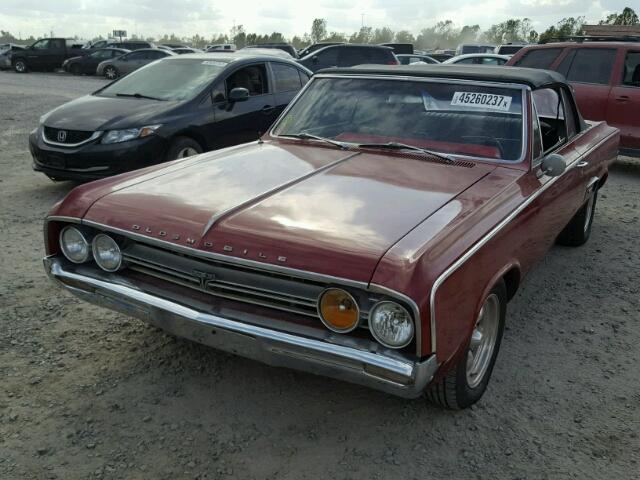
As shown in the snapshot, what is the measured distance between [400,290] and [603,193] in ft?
19.2

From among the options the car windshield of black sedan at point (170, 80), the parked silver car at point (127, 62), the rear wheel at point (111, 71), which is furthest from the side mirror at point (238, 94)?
the rear wheel at point (111, 71)

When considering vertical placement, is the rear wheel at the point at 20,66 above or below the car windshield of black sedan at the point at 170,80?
below

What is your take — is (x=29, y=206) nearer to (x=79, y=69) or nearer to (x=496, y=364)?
(x=496, y=364)

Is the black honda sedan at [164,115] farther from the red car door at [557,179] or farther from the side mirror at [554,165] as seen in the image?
the side mirror at [554,165]

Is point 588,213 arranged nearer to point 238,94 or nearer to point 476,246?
point 476,246

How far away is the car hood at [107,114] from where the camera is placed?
611 centimetres

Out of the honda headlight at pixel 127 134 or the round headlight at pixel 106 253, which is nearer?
the round headlight at pixel 106 253

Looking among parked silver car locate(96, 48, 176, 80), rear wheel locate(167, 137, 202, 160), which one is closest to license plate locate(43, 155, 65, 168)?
rear wheel locate(167, 137, 202, 160)

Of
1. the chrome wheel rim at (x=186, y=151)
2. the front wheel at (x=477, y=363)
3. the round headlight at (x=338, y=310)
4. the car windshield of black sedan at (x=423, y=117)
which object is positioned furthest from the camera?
the chrome wheel rim at (x=186, y=151)

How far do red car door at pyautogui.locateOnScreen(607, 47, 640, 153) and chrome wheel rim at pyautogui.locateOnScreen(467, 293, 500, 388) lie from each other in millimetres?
6041

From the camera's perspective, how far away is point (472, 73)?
3.73 m

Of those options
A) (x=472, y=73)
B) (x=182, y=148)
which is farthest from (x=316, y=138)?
(x=182, y=148)

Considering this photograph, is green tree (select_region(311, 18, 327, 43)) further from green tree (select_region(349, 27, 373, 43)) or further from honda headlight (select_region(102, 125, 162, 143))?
honda headlight (select_region(102, 125, 162, 143))

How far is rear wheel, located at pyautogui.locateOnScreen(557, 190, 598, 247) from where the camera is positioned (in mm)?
5039
